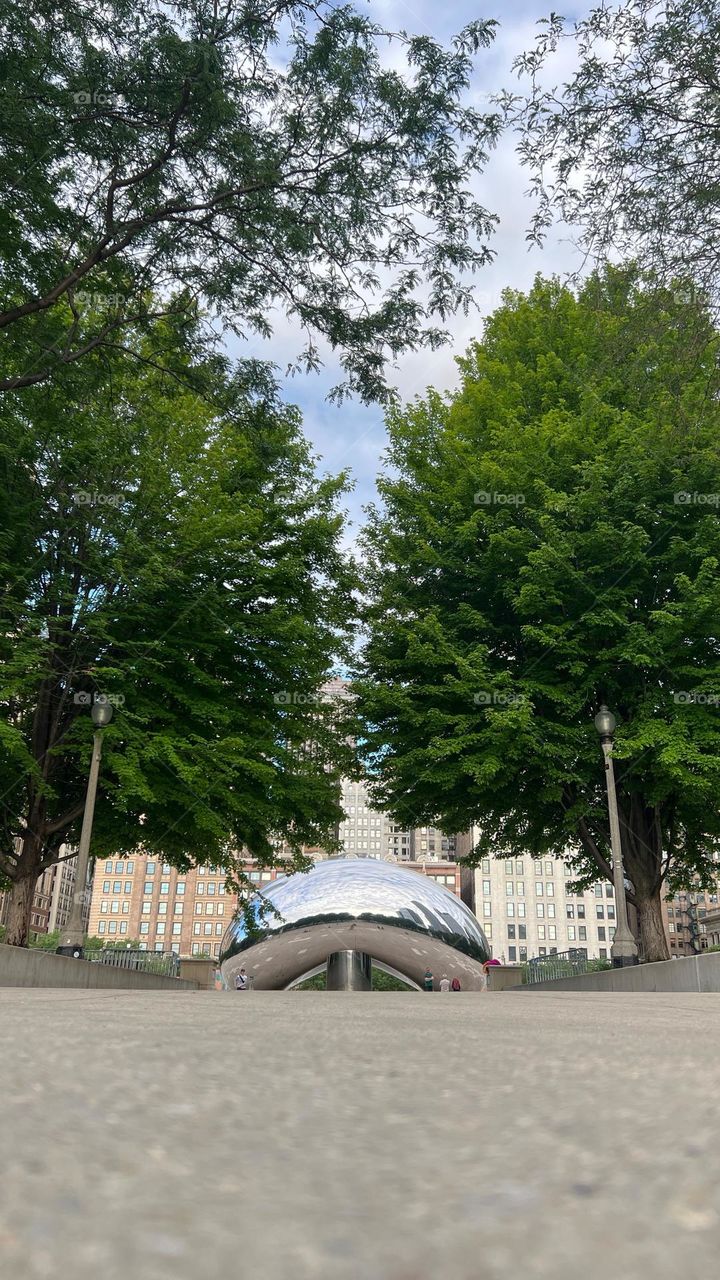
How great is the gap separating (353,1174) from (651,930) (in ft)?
60.8

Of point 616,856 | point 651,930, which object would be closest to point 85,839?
point 616,856

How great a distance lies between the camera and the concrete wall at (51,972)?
9.78 meters

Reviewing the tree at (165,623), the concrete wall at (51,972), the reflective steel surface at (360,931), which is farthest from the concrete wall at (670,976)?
the reflective steel surface at (360,931)

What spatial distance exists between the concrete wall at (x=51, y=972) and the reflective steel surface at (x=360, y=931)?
1617 centimetres

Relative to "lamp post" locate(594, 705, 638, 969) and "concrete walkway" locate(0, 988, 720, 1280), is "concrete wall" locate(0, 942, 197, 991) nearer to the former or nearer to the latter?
"lamp post" locate(594, 705, 638, 969)

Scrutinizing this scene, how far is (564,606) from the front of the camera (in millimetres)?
16641

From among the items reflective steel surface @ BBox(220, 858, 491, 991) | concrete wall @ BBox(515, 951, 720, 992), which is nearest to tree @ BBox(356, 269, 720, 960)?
concrete wall @ BBox(515, 951, 720, 992)

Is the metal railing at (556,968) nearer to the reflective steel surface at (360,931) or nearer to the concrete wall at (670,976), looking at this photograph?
the reflective steel surface at (360,931)

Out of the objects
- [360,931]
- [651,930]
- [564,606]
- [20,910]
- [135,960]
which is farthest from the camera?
[360,931]

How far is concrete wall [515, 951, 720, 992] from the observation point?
36.4 feet

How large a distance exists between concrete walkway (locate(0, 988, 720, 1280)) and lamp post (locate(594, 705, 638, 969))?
13.8 metres

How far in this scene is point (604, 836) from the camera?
728 inches

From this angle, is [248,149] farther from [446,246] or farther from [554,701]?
[554,701]

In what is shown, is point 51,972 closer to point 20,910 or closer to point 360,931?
point 20,910
